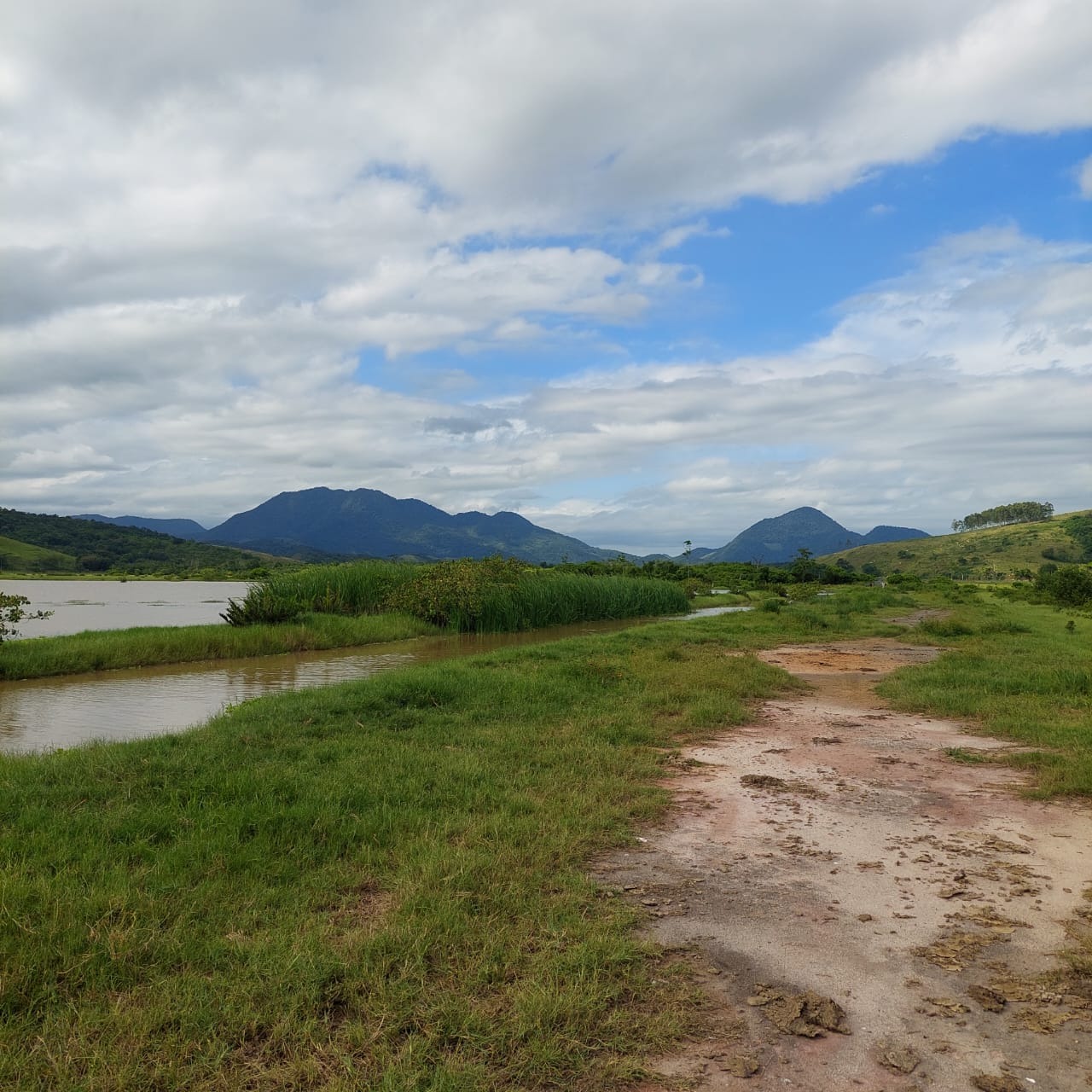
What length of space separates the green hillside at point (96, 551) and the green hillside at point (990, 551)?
74731mm

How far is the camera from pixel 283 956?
11.6 ft

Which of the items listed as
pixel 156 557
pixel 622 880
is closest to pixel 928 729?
pixel 622 880

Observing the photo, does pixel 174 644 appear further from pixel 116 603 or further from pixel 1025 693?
pixel 116 603

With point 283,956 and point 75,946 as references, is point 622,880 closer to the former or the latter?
point 283,956

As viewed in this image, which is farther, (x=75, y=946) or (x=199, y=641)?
(x=199, y=641)

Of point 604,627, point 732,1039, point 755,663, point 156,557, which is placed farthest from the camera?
point 156,557

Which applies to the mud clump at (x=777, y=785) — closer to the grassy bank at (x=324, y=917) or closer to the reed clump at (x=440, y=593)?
the grassy bank at (x=324, y=917)

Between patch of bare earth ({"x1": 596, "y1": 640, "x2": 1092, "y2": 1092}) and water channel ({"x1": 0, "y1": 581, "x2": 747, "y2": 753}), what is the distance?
23.3 feet

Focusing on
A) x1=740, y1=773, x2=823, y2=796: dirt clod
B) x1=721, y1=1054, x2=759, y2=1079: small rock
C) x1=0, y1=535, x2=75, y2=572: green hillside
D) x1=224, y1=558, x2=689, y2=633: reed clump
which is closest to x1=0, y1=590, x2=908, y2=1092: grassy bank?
x1=721, y1=1054, x2=759, y2=1079: small rock

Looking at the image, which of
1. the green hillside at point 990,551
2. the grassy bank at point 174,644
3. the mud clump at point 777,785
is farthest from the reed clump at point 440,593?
the green hillside at point 990,551

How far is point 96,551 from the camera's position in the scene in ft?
278

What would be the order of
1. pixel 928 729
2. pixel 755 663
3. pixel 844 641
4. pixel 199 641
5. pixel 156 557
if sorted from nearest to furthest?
1. pixel 928 729
2. pixel 755 663
3. pixel 199 641
4. pixel 844 641
5. pixel 156 557

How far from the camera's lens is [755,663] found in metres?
14.1

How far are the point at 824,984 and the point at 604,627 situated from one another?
83.1ft
